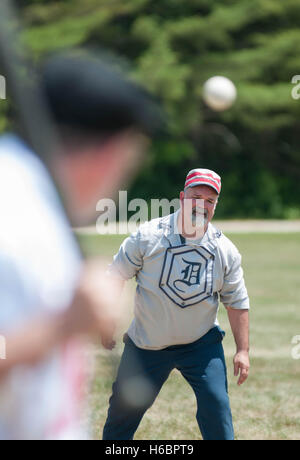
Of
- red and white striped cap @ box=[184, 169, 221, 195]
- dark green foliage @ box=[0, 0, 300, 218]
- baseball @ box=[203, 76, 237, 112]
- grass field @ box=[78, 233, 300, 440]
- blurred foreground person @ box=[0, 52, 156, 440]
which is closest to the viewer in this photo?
blurred foreground person @ box=[0, 52, 156, 440]

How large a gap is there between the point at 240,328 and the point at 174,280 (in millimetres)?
459

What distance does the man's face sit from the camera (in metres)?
3.77

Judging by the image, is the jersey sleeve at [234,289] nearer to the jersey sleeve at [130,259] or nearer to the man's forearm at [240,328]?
the man's forearm at [240,328]

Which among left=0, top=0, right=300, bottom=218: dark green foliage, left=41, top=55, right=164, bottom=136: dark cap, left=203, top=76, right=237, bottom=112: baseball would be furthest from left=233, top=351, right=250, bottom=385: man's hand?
left=0, top=0, right=300, bottom=218: dark green foliage

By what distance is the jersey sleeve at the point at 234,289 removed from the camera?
3760 mm

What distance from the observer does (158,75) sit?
27.6 m

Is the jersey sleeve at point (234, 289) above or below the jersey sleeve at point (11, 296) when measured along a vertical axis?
below

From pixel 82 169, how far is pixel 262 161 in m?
31.8

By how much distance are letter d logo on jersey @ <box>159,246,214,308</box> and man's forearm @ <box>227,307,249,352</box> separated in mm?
226

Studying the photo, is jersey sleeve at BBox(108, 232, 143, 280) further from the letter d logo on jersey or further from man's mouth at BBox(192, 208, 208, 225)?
man's mouth at BBox(192, 208, 208, 225)

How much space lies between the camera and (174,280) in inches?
144

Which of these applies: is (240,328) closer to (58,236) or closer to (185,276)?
(185,276)

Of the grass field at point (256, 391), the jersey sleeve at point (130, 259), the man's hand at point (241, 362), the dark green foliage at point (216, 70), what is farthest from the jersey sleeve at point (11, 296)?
the dark green foliage at point (216, 70)

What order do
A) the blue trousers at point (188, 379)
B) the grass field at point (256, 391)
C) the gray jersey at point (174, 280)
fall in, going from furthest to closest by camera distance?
the grass field at point (256, 391), the gray jersey at point (174, 280), the blue trousers at point (188, 379)
